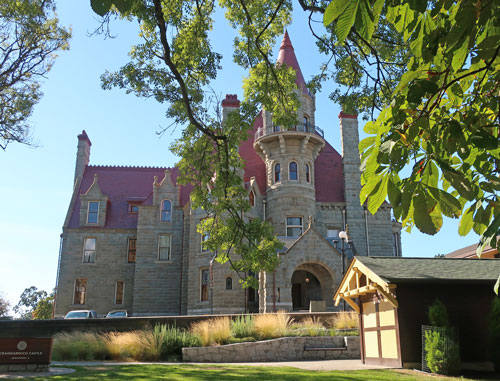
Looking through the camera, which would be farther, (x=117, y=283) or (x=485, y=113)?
(x=117, y=283)

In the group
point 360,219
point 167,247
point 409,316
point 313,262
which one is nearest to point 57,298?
point 167,247

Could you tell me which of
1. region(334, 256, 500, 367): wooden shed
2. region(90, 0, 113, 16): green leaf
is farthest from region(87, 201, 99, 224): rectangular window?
region(90, 0, 113, 16): green leaf

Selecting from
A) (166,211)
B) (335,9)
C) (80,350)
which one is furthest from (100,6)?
(166,211)

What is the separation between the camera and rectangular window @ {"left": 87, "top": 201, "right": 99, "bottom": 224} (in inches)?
1425

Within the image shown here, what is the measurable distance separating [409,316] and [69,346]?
37.6 feet

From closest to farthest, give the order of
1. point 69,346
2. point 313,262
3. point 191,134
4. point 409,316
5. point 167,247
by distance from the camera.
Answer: point 409,316 < point 191,134 < point 69,346 < point 313,262 < point 167,247

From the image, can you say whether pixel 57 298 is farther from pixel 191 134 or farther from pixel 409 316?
pixel 409 316

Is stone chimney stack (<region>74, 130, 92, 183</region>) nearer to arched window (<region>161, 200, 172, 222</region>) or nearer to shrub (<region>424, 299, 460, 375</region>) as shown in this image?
arched window (<region>161, 200, 172, 222</region>)

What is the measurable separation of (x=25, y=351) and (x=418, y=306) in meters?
10.7

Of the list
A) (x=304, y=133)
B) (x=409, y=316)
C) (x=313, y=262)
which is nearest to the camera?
(x=409, y=316)

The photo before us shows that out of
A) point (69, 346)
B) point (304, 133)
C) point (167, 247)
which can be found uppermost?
point (304, 133)

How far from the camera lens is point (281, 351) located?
16750mm

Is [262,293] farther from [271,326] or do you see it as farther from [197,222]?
[271,326]

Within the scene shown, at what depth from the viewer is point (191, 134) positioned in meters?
15.1
